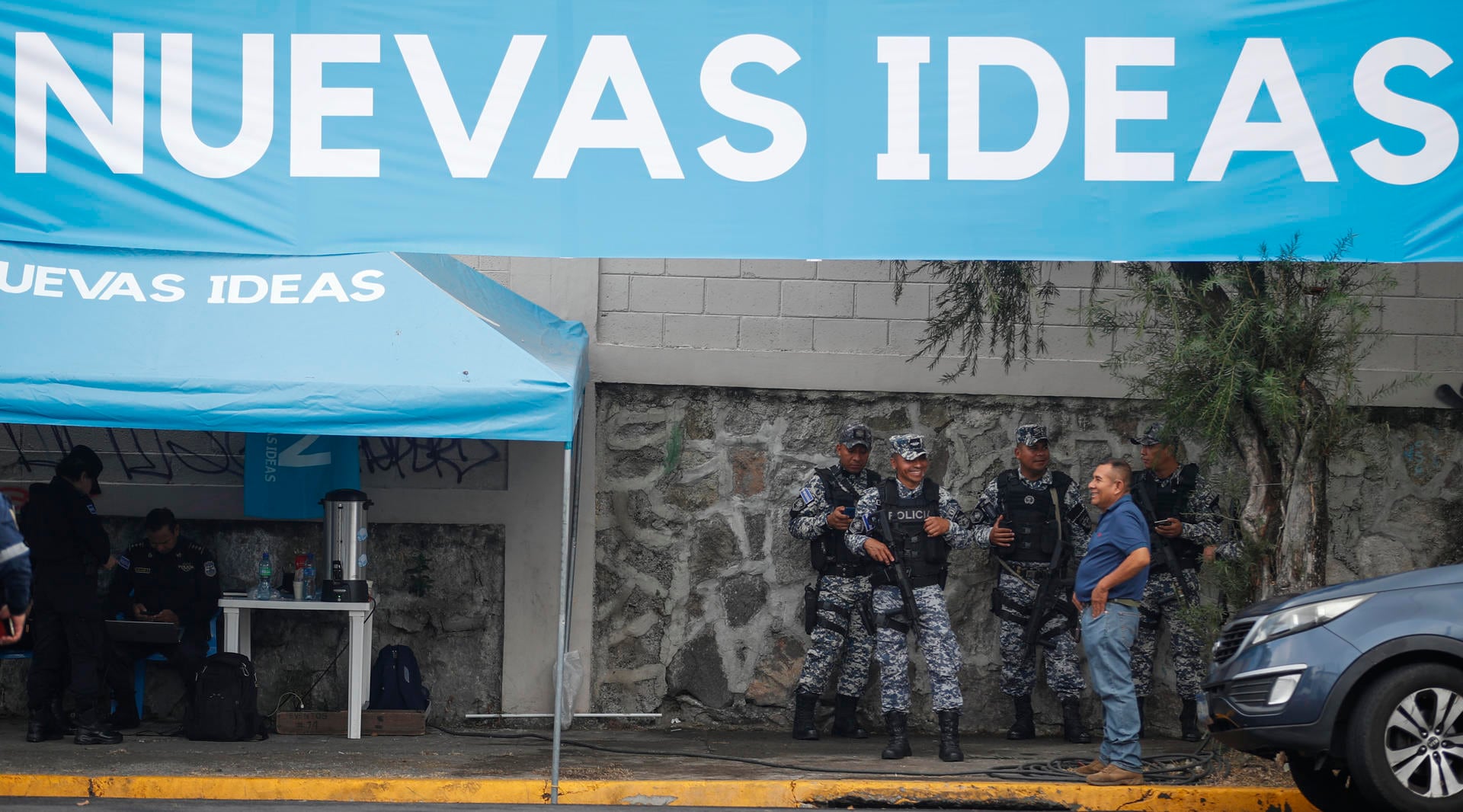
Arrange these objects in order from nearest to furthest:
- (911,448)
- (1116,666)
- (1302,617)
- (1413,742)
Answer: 1. (1413,742)
2. (1302,617)
3. (1116,666)
4. (911,448)

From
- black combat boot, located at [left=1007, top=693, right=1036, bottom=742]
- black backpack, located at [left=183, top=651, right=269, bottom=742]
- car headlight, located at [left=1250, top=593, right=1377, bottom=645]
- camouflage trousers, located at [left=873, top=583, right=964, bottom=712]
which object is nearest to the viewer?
car headlight, located at [left=1250, top=593, right=1377, bottom=645]

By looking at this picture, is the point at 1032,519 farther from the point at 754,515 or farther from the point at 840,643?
the point at 754,515

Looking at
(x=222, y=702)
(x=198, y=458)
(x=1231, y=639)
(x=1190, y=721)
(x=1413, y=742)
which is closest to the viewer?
(x=1413, y=742)

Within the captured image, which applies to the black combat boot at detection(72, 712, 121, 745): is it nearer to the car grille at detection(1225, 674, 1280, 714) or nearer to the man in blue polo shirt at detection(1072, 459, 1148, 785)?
the man in blue polo shirt at detection(1072, 459, 1148, 785)

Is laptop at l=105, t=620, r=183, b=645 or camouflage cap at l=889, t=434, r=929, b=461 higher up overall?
camouflage cap at l=889, t=434, r=929, b=461

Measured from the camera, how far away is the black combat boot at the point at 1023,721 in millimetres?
9828

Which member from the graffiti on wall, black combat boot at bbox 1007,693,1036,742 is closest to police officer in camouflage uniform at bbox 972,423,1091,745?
black combat boot at bbox 1007,693,1036,742

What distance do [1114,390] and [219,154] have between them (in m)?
6.10

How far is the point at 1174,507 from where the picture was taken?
31.7 feet

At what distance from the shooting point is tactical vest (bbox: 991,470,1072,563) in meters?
9.48

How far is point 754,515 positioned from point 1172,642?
2.99 meters

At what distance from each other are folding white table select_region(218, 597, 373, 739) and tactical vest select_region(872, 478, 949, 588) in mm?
3324

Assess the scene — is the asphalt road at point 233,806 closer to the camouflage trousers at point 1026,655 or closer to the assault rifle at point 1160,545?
the camouflage trousers at point 1026,655

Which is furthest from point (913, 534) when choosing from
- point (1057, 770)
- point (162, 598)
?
point (162, 598)
